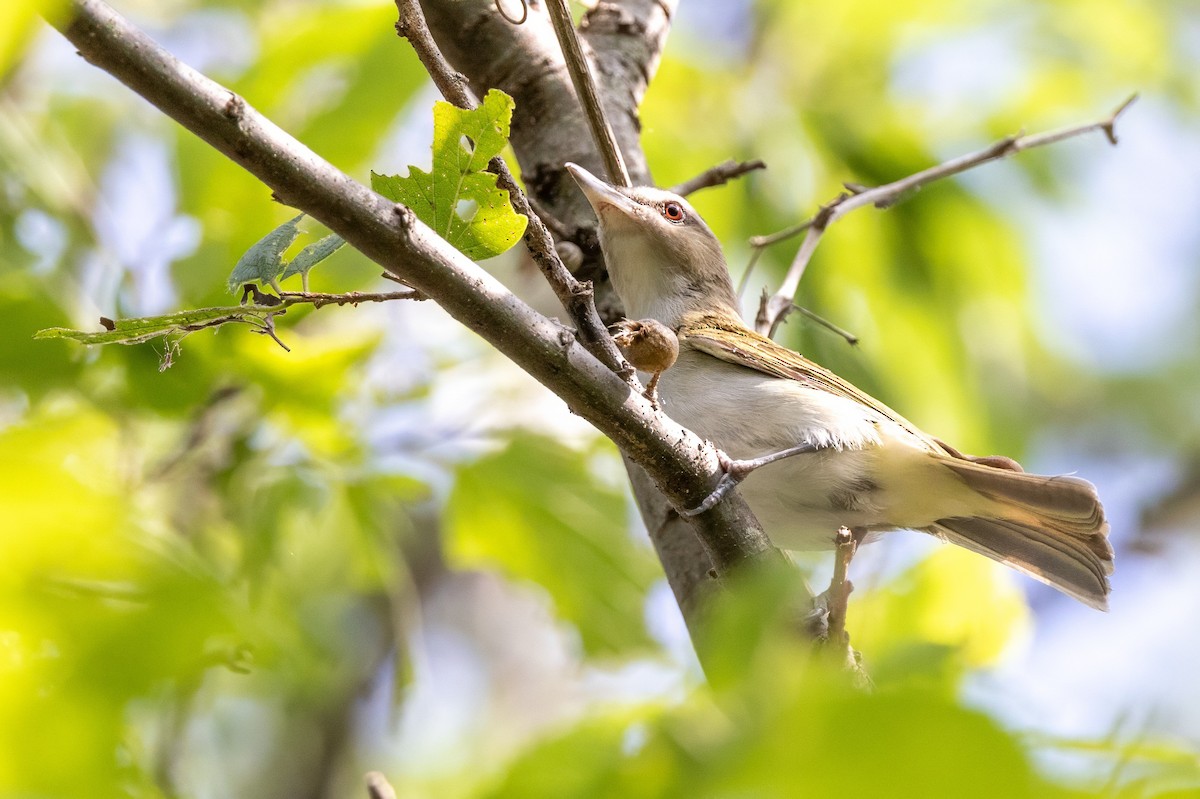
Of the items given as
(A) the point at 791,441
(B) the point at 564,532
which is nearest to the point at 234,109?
(A) the point at 791,441

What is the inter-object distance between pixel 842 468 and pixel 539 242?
2.37 m

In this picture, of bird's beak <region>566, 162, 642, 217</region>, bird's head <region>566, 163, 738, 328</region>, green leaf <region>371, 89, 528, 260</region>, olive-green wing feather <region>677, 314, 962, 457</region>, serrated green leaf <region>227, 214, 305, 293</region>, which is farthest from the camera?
bird's head <region>566, 163, 738, 328</region>

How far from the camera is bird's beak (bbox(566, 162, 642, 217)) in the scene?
3.57 meters

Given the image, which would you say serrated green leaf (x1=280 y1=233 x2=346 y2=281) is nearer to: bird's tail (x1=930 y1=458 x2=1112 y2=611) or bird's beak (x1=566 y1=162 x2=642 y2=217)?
bird's beak (x1=566 y1=162 x2=642 y2=217)

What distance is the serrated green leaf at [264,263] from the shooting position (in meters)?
2.13

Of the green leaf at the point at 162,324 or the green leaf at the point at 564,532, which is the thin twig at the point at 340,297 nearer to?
the green leaf at the point at 162,324

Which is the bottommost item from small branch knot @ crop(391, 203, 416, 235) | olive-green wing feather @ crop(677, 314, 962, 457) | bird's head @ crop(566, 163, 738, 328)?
small branch knot @ crop(391, 203, 416, 235)

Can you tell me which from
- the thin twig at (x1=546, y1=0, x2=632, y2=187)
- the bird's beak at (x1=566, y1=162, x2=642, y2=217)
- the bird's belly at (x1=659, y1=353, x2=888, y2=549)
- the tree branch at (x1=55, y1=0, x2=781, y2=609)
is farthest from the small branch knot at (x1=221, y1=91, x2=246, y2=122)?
the bird's belly at (x1=659, y1=353, x2=888, y2=549)

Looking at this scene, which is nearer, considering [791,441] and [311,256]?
[311,256]

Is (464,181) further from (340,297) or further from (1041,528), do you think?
(1041,528)

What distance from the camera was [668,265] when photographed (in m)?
5.09

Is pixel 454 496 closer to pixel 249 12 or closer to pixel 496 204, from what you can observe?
pixel 496 204

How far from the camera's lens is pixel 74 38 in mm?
1619

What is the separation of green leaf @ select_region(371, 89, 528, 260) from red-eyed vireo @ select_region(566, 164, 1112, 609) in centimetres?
189
